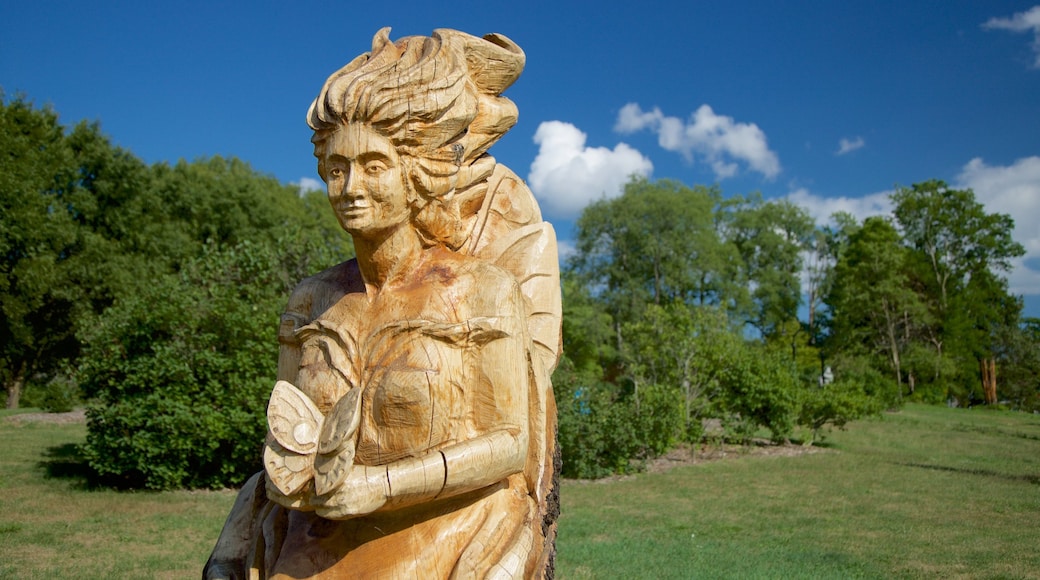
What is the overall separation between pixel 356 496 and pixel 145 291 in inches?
461

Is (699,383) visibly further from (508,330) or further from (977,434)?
(508,330)

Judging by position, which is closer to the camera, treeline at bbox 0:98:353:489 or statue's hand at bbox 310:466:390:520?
statue's hand at bbox 310:466:390:520

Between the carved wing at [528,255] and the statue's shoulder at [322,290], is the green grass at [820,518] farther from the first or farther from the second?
the statue's shoulder at [322,290]

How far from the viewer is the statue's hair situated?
256cm

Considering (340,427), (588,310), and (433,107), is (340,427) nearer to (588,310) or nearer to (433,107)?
(433,107)

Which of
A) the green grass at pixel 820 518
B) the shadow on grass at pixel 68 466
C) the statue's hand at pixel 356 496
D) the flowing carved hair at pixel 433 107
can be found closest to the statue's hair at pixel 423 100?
the flowing carved hair at pixel 433 107

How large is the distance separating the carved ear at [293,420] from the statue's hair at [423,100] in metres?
0.82

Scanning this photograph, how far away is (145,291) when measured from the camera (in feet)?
41.1

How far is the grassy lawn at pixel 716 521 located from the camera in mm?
7875

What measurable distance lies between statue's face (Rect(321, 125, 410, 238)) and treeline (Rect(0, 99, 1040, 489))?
932 cm

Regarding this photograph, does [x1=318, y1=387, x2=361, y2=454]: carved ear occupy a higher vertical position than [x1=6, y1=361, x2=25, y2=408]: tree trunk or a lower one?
lower

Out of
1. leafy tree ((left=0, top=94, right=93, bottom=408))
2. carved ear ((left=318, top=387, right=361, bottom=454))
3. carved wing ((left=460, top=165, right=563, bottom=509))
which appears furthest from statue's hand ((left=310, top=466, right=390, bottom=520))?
leafy tree ((left=0, top=94, right=93, bottom=408))

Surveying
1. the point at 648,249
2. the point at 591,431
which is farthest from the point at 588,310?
the point at 591,431

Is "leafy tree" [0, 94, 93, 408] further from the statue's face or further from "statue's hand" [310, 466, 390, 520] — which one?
"statue's hand" [310, 466, 390, 520]
